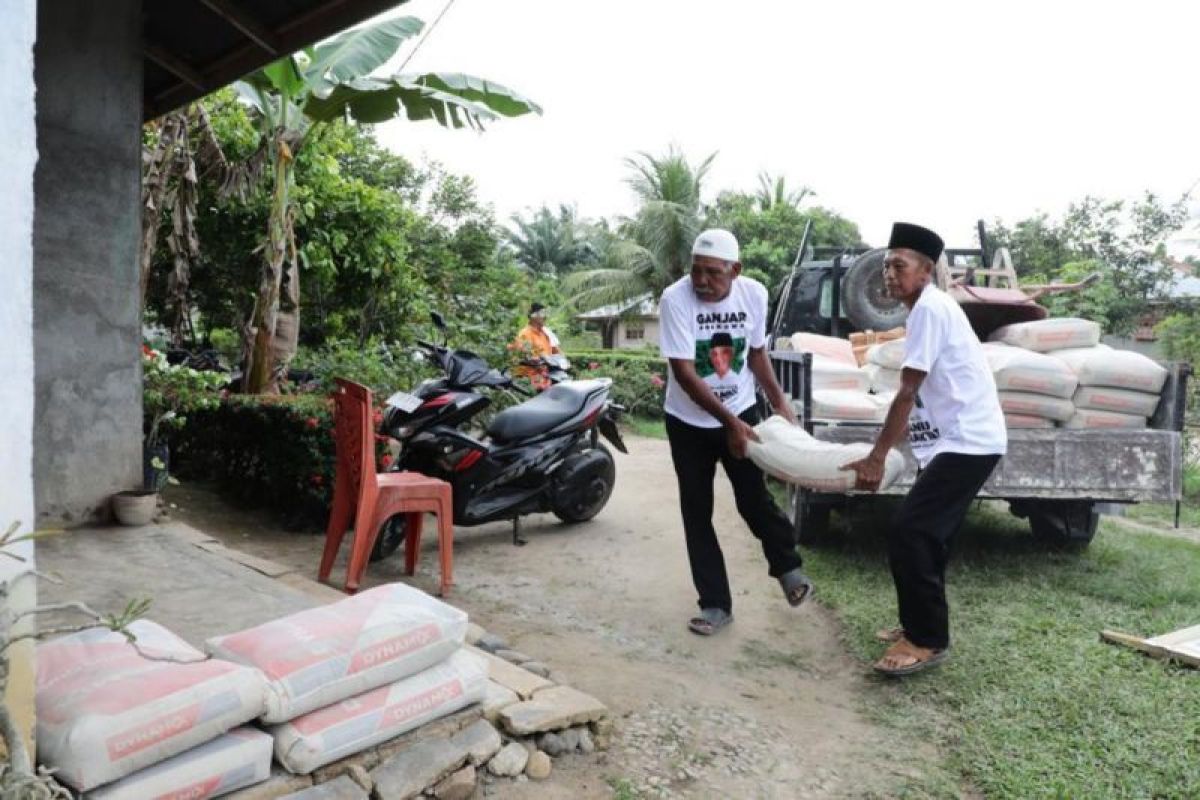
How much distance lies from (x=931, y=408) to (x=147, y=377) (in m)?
4.63

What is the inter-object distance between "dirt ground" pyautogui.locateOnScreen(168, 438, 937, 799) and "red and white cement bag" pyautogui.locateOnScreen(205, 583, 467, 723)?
1.50 feet

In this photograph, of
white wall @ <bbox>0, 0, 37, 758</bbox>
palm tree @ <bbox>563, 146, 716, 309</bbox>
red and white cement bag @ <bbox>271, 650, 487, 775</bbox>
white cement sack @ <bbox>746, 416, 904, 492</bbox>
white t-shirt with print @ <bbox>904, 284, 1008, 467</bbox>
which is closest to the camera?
white wall @ <bbox>0, 0, 37, 758</bbox>

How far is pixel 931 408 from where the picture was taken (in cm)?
346

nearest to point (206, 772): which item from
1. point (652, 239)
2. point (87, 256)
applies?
point (87, 256)

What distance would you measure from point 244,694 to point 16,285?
101cm

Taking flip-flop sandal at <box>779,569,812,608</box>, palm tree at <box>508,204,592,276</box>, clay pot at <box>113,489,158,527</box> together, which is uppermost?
palm tree at <box>508,204,592,276</box>

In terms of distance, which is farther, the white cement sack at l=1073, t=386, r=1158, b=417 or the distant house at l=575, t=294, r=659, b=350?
the distant house at l=575, t=294, r=659, b=350

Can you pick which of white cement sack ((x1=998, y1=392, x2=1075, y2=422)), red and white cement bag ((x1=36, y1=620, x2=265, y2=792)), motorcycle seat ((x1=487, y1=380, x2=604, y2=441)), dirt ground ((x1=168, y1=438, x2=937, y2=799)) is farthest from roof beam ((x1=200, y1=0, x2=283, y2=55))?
white cement sack ((x1=998, y1=392, x2=1075, y2=422))

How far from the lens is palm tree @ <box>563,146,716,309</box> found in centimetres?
2369

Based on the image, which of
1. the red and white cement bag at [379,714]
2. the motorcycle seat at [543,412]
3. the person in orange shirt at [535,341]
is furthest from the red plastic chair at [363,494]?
the person in orange shirt at [535,341]

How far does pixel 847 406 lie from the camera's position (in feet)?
15.8

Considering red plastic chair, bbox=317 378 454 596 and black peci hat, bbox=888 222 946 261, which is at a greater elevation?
black peci hat, bbox=888 222 946 261

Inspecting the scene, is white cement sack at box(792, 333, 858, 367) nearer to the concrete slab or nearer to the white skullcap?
the white skullcap

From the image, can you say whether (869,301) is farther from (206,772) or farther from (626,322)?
(626,322)
